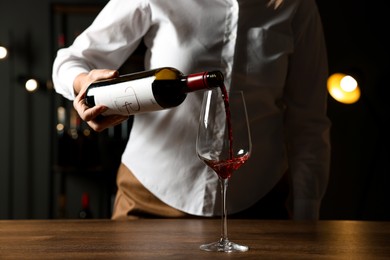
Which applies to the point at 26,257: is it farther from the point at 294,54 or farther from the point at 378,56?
the point at 378,56

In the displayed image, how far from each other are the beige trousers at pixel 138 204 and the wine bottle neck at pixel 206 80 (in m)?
0.48

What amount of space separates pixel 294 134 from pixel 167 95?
2.05 ft

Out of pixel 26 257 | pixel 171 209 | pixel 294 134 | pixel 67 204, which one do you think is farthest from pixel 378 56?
pixel 26 257

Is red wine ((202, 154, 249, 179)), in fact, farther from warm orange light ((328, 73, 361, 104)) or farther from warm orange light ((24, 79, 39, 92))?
warm orange light ((24, 79, 39, 92))

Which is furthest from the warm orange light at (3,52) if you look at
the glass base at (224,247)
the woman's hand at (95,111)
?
the glass base at (224,247)

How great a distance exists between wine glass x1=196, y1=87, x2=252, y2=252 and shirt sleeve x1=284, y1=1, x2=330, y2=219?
674 mm

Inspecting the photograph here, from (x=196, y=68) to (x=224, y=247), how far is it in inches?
23.6

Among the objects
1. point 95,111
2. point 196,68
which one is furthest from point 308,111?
point 95,111

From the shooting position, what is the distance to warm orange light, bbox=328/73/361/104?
2760 millimetres

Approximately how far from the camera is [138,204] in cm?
149

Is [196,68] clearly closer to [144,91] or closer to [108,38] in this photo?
[108,38]

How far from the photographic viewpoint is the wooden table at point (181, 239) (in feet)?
3.11

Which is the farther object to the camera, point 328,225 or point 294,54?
point 294,54

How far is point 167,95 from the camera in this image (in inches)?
46.0
